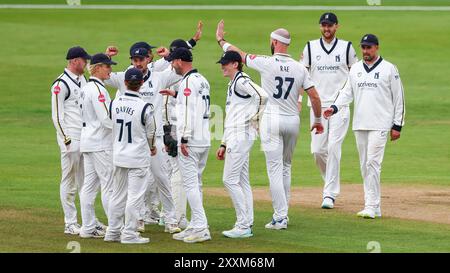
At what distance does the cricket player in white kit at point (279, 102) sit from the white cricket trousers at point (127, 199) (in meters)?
2.00

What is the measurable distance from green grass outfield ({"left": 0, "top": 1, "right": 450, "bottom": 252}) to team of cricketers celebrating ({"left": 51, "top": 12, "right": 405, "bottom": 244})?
0.40 m

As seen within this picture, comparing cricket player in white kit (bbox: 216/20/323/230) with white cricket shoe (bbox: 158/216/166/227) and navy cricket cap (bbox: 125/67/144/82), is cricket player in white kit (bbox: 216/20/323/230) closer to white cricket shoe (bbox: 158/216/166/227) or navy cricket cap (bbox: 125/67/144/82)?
Result: white cricket shoe (bbox: 158/216/166/227)

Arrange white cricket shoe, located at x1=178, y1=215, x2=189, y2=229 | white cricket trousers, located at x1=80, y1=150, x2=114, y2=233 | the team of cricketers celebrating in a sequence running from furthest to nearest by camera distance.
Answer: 1. white cricket shoe, located at x1=178, y1=215, x2=189, y2=229
2. white cricket trousers, located at x1=80, y1=150, x2=114, y2=233
3. the team of cricketers celebrating

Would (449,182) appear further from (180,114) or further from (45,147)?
(45,147)

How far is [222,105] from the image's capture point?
1141 inches

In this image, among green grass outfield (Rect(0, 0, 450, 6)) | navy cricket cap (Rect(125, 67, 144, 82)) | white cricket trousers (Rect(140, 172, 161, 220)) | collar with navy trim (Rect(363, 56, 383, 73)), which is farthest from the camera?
green grass outfield (Rect(0, 0, 450, 6))

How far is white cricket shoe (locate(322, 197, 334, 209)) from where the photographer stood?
16969mm

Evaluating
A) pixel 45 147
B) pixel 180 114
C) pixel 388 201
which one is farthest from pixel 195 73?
pixel 45 147

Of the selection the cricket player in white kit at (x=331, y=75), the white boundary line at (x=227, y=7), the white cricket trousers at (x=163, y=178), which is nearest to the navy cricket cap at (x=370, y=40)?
the cricket player in white kit at (x=331, y=75)

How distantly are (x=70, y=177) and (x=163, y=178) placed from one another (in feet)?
4.18

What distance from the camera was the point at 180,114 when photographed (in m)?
14.4

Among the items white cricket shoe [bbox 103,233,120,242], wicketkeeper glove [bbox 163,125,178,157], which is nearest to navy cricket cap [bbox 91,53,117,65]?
wicketkeeper glove [bbox 163,125,178,157]

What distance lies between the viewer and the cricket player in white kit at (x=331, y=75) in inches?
679
